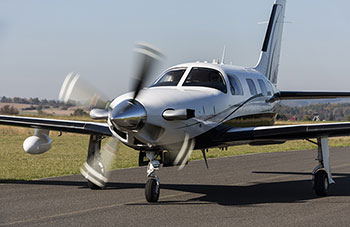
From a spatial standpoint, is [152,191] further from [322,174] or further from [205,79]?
[322,174]

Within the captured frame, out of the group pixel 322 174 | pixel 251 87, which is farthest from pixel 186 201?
pixel 251 87

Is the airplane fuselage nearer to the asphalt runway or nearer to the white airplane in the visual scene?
the white airplane

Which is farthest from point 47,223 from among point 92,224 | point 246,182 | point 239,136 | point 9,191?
point 246,182

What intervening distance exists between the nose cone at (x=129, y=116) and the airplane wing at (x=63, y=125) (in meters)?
2.87

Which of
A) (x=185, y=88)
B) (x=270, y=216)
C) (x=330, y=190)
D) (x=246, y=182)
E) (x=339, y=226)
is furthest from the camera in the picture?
(x=246, y=182)

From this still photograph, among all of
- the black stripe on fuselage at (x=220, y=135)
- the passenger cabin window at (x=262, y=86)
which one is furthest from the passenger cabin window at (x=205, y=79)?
the passenger cabin window at (x=262, y=86)

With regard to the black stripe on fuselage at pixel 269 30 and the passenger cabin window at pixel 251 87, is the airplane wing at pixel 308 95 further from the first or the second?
the black stripe on fuselage at pixel 269 30

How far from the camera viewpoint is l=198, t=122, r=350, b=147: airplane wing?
11938 mm

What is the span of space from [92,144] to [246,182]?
14.1 ft

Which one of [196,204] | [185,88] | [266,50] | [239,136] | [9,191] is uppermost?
[266,50]

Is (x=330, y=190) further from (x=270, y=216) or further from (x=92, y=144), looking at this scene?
(x=92, y=144)

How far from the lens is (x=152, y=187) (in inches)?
425

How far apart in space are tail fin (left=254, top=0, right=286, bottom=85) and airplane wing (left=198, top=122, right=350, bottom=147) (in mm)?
7118

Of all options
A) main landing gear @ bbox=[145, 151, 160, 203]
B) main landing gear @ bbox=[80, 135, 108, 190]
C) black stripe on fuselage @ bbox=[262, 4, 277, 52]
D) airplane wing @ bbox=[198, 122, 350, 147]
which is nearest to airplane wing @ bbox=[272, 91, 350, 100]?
black stripe on fuselage @ bbox=[262, 4, 277, 52]
